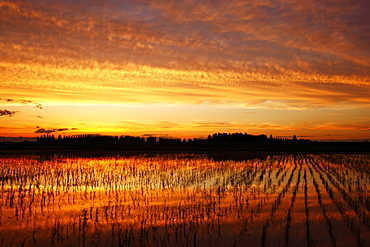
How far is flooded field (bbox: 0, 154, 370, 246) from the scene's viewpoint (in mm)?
7328

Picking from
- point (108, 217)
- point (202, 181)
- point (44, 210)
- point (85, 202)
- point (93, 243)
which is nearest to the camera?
point (93, 243)

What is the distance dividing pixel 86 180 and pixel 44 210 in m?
6.78

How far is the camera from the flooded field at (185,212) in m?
7.33

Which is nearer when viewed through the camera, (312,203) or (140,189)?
(312,203)

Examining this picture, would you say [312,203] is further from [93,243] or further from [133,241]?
[93,243]

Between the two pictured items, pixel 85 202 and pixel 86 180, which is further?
pixel 86 180

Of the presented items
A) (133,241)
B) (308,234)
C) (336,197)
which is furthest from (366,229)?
(133,241)

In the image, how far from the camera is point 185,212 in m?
9.75

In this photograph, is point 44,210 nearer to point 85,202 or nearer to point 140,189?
point 85,202

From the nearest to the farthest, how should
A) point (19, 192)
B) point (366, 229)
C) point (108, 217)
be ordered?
Answer: point (366, 229), point (108, 217), point (19, 192)

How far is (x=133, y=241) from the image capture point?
712 centimetres

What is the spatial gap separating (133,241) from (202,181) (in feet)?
32.0

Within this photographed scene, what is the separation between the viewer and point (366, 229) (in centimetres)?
786

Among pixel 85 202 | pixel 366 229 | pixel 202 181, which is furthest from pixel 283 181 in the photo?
pixel 85 202
